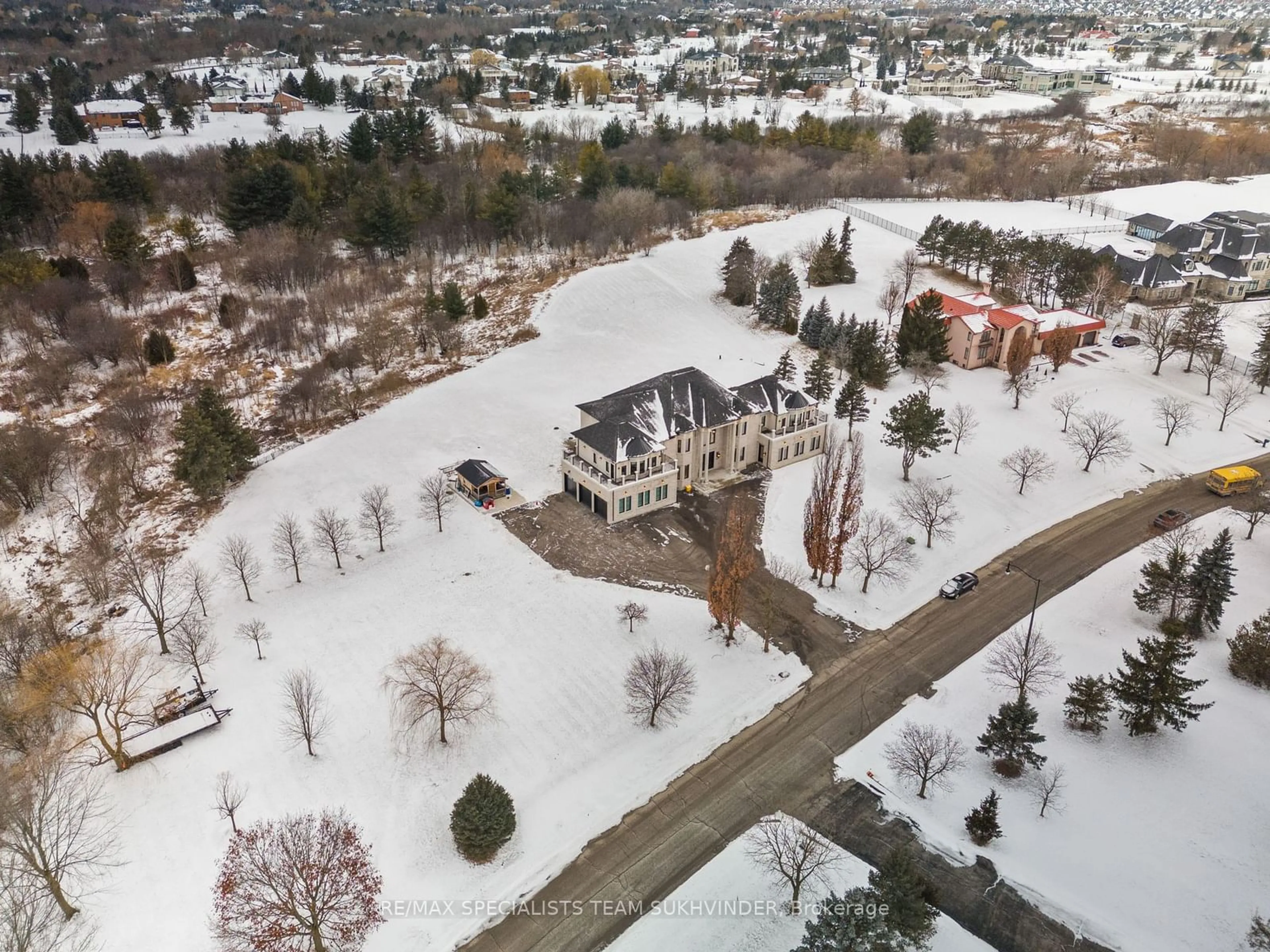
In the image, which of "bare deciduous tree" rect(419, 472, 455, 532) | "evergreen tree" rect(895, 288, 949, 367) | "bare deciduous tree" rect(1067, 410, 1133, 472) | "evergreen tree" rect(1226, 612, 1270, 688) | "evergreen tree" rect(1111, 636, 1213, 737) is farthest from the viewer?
"evergreen tree" rect(895, 288, 949, 367)

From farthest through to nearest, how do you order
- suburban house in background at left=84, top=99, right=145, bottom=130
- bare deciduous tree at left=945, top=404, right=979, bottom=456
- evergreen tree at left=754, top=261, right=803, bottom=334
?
Answer: suburban house in background at left=84, top=99, right=145, bottom=130 < evergreen tree at left=754, top=261, right=803, bottom=334 < bare deciduous tree at left=945, top=404, right=979, bottom=456

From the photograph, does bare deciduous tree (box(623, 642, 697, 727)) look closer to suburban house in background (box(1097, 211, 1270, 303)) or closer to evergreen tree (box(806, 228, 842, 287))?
evergreen tree (box(806, 228, 842, 287))

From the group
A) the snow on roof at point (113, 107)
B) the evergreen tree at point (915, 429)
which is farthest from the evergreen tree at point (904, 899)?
the snow on roof at point (113, 107)

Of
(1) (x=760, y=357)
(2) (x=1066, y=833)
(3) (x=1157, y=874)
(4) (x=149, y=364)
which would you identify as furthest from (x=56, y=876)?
(1) (x=760, y=357)

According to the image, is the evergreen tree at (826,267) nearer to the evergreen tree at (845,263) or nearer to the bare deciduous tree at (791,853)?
the evergreen tree at (845,263)

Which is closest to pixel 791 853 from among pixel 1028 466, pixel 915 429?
pixel 915 429

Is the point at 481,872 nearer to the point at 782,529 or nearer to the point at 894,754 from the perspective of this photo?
→ the point at 894,754

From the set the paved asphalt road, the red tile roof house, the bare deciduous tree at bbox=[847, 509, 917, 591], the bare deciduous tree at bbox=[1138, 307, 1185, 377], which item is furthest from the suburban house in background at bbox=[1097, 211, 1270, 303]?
the bare deciduous tree at bbox=[847, 509, 917, 591]
